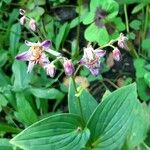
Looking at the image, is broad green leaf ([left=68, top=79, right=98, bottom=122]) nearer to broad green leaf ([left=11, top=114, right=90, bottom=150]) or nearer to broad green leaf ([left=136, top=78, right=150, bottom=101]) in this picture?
broad green leaf ([left=11, top=114, right=90, bottom=150])

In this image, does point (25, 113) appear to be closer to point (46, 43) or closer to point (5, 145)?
→ point (5, 145)

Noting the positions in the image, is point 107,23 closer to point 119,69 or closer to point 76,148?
point 119,69

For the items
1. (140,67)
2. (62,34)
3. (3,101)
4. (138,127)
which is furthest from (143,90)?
(3,101)

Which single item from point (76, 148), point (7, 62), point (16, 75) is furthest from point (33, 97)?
point (76, 148)

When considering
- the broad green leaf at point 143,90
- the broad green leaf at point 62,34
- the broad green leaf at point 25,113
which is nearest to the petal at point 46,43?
the broad green leaf at point 25,113

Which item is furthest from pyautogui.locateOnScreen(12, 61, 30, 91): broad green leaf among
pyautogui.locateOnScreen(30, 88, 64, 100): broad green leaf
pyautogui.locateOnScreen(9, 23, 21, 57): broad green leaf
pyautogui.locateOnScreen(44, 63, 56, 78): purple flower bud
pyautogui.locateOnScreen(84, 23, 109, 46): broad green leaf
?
pyautogui.locateOnScreen(44, 63, 56, 78): purple flower bud
